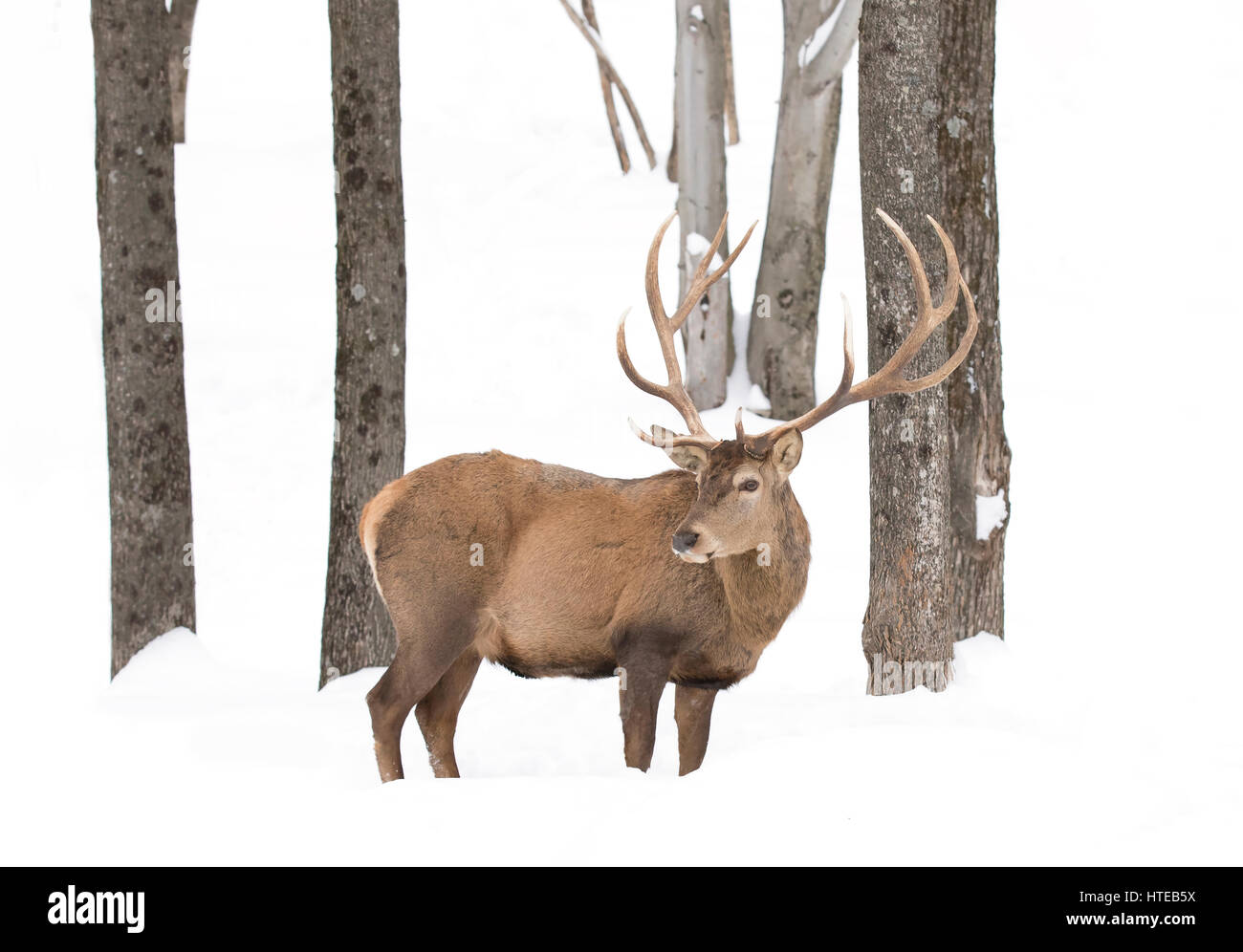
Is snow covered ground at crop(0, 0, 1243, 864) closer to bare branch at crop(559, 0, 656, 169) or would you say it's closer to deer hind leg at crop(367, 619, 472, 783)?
deer hind leg at crop(367, 619, 472, 783)

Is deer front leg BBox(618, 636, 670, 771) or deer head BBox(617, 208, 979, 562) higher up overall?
deer head BBox(617, 208, 979, 562)

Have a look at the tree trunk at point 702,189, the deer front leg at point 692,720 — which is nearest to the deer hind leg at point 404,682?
the deer front leg at point 692,720

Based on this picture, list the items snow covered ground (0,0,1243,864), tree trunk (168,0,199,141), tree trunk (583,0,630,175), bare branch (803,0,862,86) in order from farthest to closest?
tree trunk (583,0,630,175) → tree trunk (168,0,199,141) → bare branch (803,0,862,86) → snow covered ground (0,0,1243,864)

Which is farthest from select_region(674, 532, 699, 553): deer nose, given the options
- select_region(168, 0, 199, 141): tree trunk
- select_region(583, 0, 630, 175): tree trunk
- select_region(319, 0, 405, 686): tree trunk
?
select_region(583, 0, 630, 175): tree trunk

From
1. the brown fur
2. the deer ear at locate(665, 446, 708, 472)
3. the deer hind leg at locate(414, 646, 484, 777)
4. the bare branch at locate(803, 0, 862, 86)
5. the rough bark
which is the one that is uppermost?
the bare branch at locate(803, 0, 862, 86)

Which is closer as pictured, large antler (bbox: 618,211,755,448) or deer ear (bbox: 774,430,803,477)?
deer ear (bbox: 774,430,803,477)

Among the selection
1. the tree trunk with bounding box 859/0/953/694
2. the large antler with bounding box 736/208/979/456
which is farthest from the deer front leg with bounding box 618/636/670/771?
the tree trunk with bounding box 859/0/953/694

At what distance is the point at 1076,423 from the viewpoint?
551 inches

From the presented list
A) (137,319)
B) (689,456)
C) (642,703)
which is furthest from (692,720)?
(137,319)

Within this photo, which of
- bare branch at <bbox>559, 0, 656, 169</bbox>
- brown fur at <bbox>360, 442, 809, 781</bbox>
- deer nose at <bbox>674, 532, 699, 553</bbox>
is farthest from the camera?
bare branch at <bbox>559, 0, 656, 169</bbox>

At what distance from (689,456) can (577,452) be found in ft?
21.5

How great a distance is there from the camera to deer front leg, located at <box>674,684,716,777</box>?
608 cm

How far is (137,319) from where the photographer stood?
8258 mm
